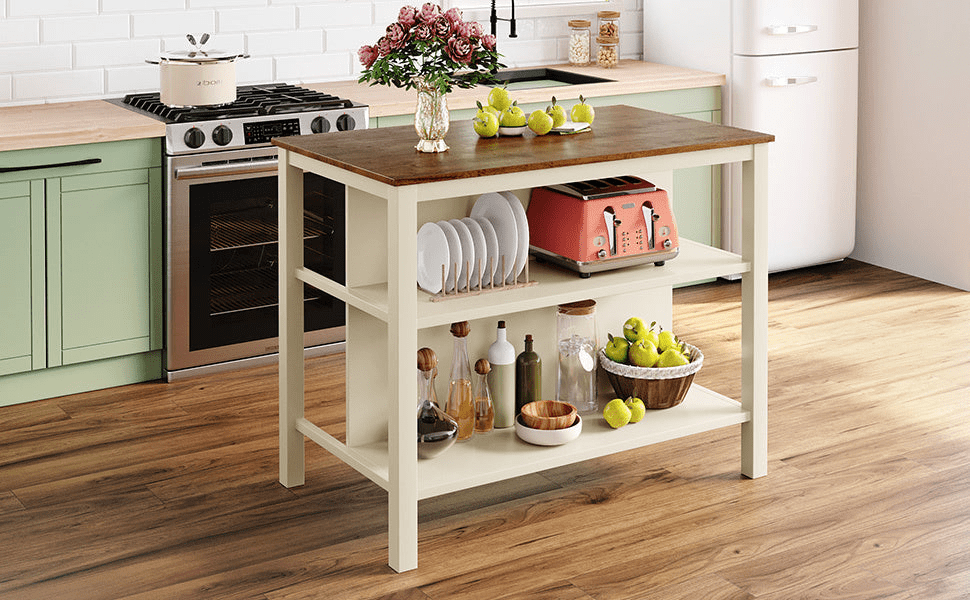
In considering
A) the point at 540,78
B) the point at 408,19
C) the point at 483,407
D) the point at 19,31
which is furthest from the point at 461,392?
the point at 540,78

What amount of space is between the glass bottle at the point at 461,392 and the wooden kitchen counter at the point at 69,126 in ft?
5.09

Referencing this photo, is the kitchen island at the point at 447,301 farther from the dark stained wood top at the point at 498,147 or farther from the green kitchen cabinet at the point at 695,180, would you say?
Answer: the green kitchen cabinet at the point at 695,180

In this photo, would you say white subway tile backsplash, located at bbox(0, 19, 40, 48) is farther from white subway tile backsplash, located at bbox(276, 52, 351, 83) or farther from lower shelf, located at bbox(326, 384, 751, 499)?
lower shelf, located at bbox(326, 384, 751, 499)

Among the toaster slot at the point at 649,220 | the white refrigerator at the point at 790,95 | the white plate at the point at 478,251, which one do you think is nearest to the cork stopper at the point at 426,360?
the white plate at the point at 478,251

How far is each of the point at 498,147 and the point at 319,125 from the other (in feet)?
4.86

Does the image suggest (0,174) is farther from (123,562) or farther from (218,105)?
(123,562)

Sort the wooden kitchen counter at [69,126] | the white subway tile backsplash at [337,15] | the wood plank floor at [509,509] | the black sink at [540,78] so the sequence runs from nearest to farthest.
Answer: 1. the wood plank floor at [509,509]
2. the wooden kitchen counter at [69,126]
3. the white subway tile backsplash at [337,15]
4. the black sink at [540,78]

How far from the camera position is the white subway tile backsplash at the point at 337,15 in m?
5.28

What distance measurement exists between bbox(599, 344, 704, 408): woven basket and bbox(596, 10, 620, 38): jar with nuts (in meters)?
2.57

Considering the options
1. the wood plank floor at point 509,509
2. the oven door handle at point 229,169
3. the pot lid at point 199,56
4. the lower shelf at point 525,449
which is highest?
the pot lid at point 199,56

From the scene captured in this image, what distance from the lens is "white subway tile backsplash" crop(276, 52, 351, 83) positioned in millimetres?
5285

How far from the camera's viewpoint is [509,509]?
351 centimetres

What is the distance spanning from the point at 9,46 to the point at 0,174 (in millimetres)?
757

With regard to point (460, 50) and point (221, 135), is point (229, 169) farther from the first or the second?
point (460, 50)
